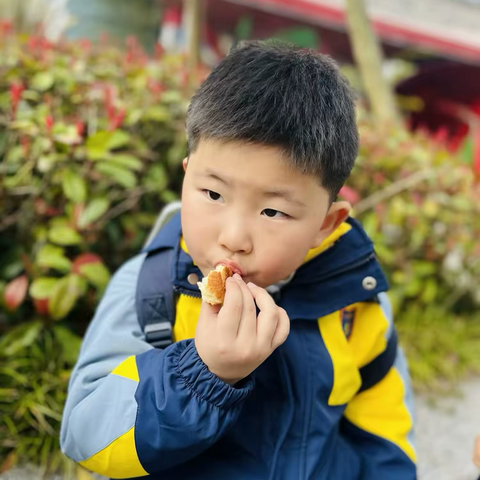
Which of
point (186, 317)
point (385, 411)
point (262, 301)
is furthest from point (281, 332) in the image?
point (385, 411)

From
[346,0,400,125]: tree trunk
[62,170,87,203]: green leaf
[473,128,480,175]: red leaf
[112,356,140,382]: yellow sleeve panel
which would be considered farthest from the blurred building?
[112,356,140,382]: yellow sleeve panel

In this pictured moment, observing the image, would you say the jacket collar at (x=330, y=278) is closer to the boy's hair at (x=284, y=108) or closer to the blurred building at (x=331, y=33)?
the boy's hair at (x=284, y=108)

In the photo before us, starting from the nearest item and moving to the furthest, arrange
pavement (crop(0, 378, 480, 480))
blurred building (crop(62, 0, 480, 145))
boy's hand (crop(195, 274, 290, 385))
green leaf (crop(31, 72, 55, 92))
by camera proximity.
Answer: boy's hand (crop(195, 274, 290, 385)), green leaf (crop(31, 72, 55, 92)), pavement (crop(0, 378, 480, 480)), blurred building (crop(62, 0, 480, 145))

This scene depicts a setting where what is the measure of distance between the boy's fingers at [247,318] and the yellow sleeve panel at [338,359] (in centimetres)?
37

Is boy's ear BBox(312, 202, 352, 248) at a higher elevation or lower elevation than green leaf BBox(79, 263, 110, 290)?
higher

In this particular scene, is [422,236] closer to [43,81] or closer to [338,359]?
[338,359]

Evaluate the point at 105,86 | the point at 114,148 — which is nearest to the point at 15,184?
the point at 114,148

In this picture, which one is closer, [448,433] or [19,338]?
[19,338]

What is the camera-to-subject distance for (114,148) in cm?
227

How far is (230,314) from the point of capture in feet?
3.37

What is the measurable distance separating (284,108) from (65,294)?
1262mm

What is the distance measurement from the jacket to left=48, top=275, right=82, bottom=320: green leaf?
24.5 inches

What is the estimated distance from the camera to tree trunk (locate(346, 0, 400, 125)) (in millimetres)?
4461

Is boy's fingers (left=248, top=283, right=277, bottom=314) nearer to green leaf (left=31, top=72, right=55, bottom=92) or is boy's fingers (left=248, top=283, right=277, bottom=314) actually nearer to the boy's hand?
the boy's hand
